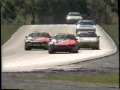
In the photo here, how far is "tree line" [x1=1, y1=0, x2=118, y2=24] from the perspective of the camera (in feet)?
260

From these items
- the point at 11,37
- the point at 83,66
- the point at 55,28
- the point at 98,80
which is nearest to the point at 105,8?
the point at 55,28

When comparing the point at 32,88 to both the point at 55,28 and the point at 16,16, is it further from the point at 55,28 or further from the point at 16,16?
the point at 16,16

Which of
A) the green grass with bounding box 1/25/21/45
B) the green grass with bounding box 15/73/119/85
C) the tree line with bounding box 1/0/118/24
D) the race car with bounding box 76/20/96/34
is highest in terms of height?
the tree line with bounding box 1/0/118/24

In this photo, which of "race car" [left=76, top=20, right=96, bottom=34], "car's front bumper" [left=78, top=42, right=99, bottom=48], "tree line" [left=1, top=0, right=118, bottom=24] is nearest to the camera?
"car's front bumper" [left=78, top=42, right=99, bottom=48]

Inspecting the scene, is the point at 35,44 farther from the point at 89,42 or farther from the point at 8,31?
the point at 8,31

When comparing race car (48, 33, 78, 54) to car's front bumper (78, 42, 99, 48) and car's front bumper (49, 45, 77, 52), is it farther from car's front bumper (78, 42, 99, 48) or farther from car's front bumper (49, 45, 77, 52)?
car's front bumper (78, 42, 99, 48)

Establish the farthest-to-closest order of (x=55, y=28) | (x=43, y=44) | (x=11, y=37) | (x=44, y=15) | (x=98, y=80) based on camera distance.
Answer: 1. (x=44, y=15)
2. (x=55, y=28)
3. (x=11, y=37)
4. (x=43, y=44)
5. (x=98, y=80)

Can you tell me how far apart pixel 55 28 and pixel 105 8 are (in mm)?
28612

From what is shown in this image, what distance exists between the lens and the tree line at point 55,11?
7919 cm

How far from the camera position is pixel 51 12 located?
90500mm

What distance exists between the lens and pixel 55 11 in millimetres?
90625

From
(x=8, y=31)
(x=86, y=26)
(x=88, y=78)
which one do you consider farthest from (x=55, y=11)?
(x=88, y=78)

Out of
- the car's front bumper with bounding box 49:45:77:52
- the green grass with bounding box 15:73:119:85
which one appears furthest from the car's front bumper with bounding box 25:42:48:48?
the green grass with bounding box 15:73:119:85

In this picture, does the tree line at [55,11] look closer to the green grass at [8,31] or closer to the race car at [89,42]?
the green grass at [8,31]
